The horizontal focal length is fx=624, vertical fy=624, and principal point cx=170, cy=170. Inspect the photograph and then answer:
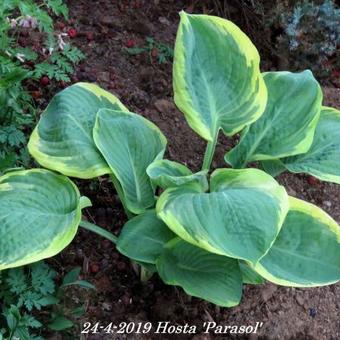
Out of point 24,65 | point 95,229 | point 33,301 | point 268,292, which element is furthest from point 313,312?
point 24,65

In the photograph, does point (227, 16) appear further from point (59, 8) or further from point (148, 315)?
point (148, 315)

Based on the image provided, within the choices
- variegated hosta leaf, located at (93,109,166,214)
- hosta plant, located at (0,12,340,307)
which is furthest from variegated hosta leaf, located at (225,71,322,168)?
variegated hosta leaf, located at (93,109,166,214)

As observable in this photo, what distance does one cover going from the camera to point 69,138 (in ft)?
5.19

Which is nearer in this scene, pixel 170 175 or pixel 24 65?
pixel 170 175

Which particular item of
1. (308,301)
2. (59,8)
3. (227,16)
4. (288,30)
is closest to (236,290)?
(308,301)

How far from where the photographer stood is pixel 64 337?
1574mm

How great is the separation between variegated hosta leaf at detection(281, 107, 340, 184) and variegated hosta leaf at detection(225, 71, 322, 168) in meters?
0.08

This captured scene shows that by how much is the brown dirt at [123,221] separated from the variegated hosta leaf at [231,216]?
1.31 feet

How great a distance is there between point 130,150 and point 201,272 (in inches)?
14.4

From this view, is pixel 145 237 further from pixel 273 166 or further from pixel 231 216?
pixel 273 166

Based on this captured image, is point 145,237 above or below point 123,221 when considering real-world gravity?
above

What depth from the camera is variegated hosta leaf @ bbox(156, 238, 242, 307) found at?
59.8 inches

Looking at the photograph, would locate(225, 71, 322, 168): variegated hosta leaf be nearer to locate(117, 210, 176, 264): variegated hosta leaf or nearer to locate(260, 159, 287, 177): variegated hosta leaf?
locate(260, 159, 287, 177): variegated hosta leaf

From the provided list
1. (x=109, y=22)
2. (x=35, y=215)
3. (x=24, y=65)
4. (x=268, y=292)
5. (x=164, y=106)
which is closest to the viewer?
(x=35, y=215)
